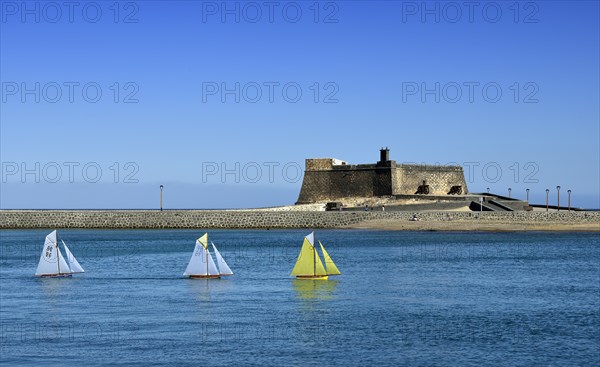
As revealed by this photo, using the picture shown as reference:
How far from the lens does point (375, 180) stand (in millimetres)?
114438

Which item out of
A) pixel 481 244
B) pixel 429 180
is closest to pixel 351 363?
pixel 481 244

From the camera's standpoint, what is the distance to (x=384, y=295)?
126 feet

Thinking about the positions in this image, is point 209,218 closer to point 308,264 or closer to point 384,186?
point 384,186

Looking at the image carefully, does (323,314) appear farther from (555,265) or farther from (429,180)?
(429,180)

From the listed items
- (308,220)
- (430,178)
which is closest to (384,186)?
(430,178)

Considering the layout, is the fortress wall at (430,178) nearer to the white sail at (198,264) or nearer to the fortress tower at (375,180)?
the fortress tower at (375,180)

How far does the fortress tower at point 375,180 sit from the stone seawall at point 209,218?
15719 millimetres

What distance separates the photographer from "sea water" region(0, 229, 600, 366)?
965 inches

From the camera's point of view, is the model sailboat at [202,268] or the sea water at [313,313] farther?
the model sailboat at [202,268]

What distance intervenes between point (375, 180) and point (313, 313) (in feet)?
271

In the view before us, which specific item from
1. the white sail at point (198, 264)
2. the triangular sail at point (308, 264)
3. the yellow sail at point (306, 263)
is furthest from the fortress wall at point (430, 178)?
the yellow sail at point (306, 263)

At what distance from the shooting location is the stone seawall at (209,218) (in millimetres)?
96438

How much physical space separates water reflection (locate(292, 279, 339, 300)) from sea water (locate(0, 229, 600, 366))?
0.13 meters

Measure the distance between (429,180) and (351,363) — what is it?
320ft
